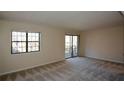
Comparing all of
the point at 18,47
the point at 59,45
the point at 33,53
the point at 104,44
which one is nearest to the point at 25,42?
the point at 18,47

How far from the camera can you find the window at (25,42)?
190 inches

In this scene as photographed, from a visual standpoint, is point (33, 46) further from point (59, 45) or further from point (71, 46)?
point (71, 46)

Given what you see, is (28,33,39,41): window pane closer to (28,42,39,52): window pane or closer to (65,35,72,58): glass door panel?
(28,42,39,52): window pane

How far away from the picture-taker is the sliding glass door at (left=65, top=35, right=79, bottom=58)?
7809mm

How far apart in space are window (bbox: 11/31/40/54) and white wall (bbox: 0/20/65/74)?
0.21 meters

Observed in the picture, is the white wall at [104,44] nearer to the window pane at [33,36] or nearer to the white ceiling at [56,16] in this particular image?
the white ceiling at [56,16]

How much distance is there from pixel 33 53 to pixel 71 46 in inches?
139

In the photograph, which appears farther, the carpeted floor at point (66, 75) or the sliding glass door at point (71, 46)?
the sliding glass door at point (71, 46)

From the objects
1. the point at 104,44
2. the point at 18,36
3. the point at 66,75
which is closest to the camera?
the point at 66,75

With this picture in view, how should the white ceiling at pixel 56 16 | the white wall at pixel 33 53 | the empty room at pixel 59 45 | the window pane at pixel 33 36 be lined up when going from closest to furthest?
the white ceiling at pixel 56 16 < the empty room at pixel 59 45 < the white wall at pixel 33 53 < the window pane at pixel 33 36

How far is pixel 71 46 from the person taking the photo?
8.18 meters

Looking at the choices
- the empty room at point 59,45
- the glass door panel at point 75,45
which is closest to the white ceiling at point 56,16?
the empty room at point 59,45
